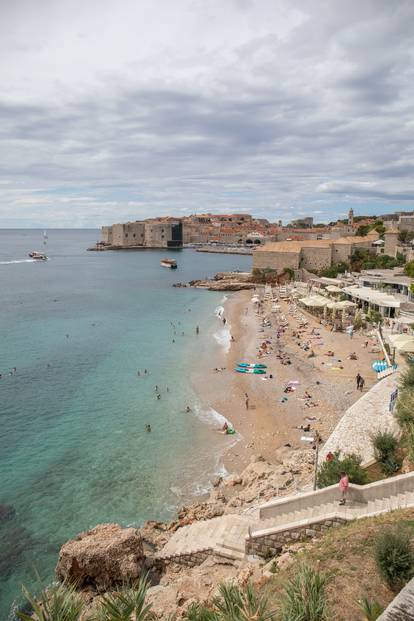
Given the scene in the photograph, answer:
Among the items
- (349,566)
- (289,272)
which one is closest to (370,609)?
(349,566)

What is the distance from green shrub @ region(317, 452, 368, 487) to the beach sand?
185 inches

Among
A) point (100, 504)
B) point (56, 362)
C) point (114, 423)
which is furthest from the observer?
point (56, 362)

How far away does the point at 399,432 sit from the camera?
11.2 m

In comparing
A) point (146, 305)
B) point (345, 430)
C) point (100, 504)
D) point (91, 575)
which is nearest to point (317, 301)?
point (146, 305)

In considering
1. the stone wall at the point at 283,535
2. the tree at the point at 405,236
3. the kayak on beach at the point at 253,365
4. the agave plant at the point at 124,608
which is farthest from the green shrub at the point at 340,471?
the tree at the point at 405,236

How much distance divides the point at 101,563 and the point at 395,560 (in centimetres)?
574

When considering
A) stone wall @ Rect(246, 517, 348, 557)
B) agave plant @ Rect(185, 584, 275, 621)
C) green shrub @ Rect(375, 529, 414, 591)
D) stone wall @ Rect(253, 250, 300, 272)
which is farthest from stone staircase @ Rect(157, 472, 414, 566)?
stone wall @ Rect(253, 250, 300, 272)

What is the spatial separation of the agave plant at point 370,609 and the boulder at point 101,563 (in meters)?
4.95

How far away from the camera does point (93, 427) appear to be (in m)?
17.0

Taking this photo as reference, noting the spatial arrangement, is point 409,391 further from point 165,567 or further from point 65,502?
point 65,502

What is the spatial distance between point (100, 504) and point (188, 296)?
38.2m

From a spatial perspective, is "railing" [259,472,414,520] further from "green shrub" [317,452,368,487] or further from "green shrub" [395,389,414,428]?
"green shrub" [395,389,414,428]

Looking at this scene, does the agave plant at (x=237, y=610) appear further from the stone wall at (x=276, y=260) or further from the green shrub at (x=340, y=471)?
the stone wall at (x=276, y=260)

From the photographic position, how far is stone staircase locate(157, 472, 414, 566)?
8141mm
